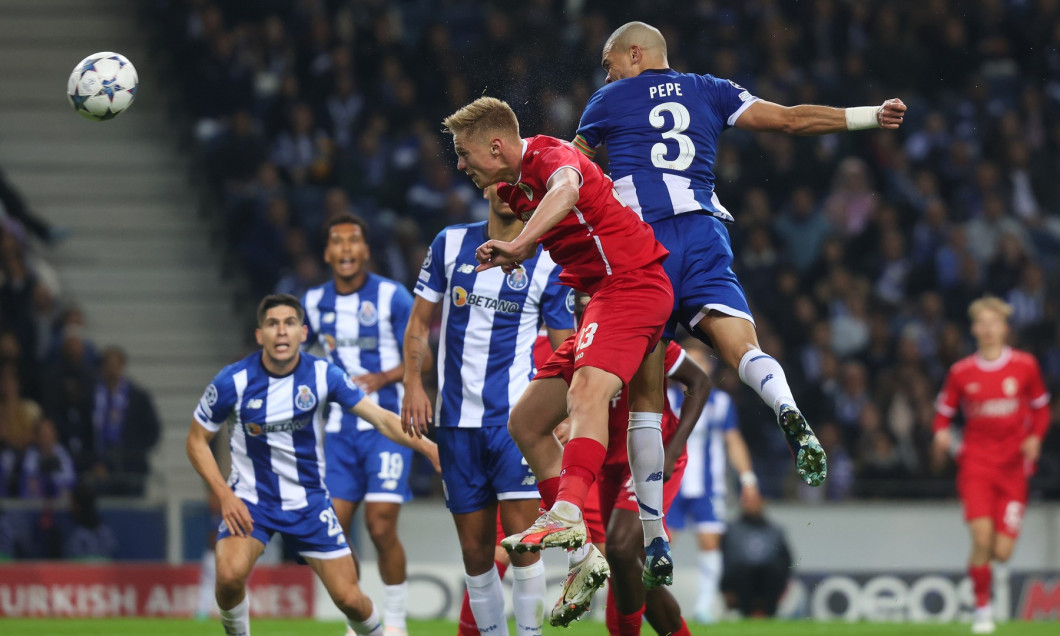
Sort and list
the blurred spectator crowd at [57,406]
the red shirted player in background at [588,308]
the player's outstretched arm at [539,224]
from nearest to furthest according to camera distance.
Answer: the player's outstretched arm at [539,224] → the red shirted player in background at [588,308] → the blurred spectator crowd at [57,406]

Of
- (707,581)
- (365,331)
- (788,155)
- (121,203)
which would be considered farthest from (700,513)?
(121,203)

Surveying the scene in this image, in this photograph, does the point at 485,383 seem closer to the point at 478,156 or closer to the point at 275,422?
the point at 275,422

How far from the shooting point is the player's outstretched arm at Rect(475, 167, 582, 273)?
17.7 ft

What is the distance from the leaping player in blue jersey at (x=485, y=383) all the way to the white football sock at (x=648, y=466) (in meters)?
0.81

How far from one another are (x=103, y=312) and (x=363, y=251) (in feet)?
25.6

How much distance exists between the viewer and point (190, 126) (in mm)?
16469

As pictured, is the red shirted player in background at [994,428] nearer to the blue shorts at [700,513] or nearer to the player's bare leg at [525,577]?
the blue shorts at [700,513]

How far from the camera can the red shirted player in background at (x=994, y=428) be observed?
1108cm

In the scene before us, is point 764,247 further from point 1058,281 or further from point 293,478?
point 293,478

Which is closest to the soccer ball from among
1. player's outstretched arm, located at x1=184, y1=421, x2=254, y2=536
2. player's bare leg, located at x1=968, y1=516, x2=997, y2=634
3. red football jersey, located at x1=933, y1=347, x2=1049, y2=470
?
player's outstretched arm, located at x1=184, y1=421, x2=254, y2=536

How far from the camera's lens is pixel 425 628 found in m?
10.5

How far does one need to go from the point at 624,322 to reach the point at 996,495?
21.4 feet

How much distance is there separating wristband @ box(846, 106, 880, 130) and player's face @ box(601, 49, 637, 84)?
101cm

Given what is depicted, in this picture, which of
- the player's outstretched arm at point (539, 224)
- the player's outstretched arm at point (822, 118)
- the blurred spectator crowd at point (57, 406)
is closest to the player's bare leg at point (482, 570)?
the player's outstretched arm at point (539, 224)
